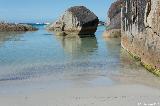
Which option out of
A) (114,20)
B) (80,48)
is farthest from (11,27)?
(80,48)

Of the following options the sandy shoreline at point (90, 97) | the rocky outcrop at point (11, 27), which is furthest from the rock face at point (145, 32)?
the rocky outcrop at point (11, 27)

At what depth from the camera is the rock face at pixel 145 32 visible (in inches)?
469

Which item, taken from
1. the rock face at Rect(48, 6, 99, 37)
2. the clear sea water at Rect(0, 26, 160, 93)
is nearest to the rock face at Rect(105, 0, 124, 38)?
the rock face at Rect(48, 6, 99, 37)

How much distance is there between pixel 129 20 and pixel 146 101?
437 inches

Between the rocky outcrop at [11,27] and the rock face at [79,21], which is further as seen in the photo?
the rocky outcrop at [11,27]

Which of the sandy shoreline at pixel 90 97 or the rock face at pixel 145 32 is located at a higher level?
the rock face at pixel 145 32

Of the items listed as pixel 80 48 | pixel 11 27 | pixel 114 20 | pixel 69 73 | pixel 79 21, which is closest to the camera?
pixel 69 73

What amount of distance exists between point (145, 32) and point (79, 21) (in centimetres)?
2230

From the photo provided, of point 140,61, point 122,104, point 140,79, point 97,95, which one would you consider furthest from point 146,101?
point 140,61

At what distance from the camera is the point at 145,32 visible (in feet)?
45.3

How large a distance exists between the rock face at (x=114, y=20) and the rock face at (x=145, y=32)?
13.2 metres

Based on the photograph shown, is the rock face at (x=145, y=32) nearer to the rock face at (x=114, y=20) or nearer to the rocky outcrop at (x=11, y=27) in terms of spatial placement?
the rock face at (x=114, y=20)

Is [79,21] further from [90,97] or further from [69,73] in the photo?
[90,97]

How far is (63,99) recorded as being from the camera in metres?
8.91
